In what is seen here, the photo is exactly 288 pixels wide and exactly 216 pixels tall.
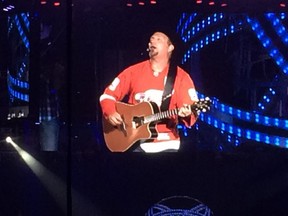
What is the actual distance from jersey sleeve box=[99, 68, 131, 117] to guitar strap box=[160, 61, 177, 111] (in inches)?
10.8

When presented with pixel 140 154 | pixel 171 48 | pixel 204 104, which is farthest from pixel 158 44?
pixel 140 154

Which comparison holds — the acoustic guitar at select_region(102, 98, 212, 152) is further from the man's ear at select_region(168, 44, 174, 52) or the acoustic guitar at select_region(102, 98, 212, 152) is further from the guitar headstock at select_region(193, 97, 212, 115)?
the man's ear at select_region(168, 44, 174, 52)

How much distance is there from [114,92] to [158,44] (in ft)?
1.52

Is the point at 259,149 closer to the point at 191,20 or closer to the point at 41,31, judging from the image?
the point at 191,20

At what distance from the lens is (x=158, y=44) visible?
15.4ft

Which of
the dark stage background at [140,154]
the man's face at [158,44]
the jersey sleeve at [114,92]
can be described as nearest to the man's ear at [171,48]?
the man's face at [158,44]

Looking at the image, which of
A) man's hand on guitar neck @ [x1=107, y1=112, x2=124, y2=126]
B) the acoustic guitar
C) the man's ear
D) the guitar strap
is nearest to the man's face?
the man's ear

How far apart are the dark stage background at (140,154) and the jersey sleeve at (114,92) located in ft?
0.14

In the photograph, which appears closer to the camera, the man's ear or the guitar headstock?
the guitar headstock

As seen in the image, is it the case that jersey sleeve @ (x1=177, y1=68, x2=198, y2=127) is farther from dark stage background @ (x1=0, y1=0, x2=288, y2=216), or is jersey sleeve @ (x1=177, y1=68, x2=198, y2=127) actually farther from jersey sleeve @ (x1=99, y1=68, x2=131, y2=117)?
jersey sleeve @ (x1=99, y1=68, x2=131, y2=117)

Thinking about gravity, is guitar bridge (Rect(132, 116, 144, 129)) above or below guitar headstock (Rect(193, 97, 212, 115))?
below

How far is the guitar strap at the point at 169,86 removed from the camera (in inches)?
Answer: 183

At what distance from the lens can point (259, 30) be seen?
4.65 meters

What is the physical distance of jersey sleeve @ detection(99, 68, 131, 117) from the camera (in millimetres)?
4672
